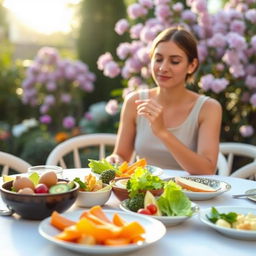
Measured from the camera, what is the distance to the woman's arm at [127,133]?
289 centimetres

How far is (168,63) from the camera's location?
2660 mm

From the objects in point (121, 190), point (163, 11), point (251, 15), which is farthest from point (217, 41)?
point (121, 190)

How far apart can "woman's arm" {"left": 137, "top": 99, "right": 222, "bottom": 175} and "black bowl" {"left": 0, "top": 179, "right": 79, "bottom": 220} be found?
35.4 inches

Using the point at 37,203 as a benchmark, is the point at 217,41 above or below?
above

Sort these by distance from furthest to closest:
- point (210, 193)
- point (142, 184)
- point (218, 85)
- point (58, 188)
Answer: point (218, 85)
point (210, 193)
point (142, 184)
point (58, 188)

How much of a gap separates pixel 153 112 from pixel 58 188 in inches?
36.6

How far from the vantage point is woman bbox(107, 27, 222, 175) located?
8.14 feet

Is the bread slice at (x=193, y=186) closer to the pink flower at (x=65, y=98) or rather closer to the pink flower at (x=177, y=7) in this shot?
the pink flower at (x=177, y=7)

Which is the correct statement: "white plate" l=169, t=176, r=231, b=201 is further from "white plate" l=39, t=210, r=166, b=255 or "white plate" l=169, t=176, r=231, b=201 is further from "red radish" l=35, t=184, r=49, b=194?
"red radish" l=35, t=184, r=49, b=194

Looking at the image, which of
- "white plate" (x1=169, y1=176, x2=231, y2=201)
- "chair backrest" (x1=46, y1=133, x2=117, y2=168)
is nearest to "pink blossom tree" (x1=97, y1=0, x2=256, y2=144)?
"chair backrest" (x1=46, y1=133, x2=117, y2=168)

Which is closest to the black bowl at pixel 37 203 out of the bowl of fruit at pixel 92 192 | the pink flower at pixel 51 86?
the bowl of fruit at pixel 92 192

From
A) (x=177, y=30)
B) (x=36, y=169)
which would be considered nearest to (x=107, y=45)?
(x=177, y=30)

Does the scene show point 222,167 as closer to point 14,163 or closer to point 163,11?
point 14,163

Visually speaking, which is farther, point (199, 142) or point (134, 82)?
point (134, 82)
